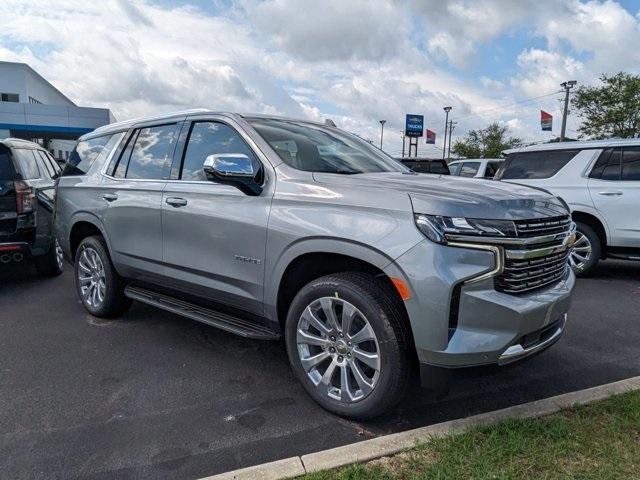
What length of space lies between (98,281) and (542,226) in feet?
13.4

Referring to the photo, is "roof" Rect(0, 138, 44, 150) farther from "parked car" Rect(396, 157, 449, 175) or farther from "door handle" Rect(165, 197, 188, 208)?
"parked car" Rect(396, 157, 449, 175)

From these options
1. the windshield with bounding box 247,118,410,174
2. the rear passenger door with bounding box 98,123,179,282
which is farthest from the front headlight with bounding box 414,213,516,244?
the rear passenger door with bounding box 98,123,179,282

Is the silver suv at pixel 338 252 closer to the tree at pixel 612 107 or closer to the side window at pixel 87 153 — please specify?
the side window at pixel 87 153

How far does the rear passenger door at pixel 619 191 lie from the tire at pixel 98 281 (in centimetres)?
594

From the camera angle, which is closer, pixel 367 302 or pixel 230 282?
pixel 367 302

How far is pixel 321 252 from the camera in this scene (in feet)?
10.1

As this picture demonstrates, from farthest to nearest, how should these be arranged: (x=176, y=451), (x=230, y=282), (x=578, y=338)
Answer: (x=578, y=338) < (x=230, y=282) < (x=176, y=451)

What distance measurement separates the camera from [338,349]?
3.06 meters

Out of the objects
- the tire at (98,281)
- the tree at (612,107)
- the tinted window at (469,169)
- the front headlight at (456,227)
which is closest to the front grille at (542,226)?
the front headlight at (456,227)

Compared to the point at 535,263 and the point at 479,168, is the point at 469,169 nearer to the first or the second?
the point at 479,168

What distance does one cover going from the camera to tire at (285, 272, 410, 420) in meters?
2.78

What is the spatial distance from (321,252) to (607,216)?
5190mm

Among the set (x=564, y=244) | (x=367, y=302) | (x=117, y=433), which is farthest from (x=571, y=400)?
(x=117, y=433)

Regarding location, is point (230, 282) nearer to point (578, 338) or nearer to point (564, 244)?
point (564, 244)
